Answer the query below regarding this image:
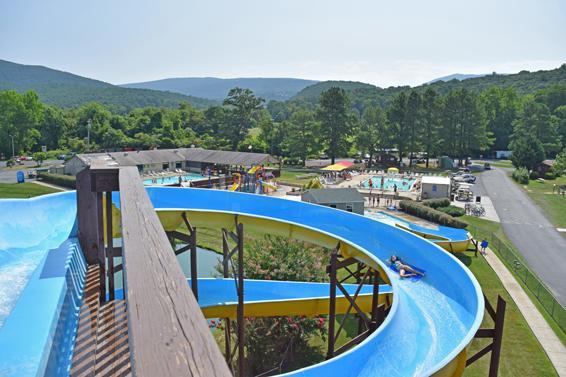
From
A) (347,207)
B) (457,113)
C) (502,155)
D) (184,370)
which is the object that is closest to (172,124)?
(457,113)

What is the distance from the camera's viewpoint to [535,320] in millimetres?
14000

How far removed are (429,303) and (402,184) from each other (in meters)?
33.0

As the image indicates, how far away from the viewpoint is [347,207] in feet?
84.3

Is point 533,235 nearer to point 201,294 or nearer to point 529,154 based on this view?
point 201,294

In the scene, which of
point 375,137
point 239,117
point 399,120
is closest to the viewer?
point 399,120

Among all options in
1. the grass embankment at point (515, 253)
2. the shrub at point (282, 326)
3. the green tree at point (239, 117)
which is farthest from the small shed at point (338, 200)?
the green tree at point (239, 117)

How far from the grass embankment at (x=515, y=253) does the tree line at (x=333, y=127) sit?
23.6 m

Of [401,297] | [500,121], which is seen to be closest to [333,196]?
[401,297]

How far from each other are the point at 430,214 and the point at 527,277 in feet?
30.1

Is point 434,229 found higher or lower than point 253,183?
lower

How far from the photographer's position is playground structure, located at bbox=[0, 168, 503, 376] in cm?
156

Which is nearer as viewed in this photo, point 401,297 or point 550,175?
point 401,297

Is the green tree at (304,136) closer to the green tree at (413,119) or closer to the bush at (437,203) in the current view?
the green tree at (413,119)

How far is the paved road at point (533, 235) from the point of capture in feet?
60.3
